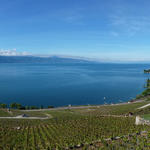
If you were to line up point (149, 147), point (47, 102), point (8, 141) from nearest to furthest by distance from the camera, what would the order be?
1. point (149, 147)
2. point (8, 141)
3. point (47, 102)

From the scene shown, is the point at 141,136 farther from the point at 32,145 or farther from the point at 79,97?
the point at 79,97

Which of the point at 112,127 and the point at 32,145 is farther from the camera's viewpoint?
the point at 112,127

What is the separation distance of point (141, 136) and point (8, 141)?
18.9m

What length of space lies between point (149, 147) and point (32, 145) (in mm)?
14722

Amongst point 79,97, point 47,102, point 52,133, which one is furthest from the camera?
point 79,97

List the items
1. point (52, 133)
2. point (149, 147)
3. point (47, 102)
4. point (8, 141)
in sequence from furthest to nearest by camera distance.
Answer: point (47, 102), point (52, 133), point (8, 141), point (149, 147)

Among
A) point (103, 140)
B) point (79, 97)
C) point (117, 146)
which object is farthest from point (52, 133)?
point (79, 97)

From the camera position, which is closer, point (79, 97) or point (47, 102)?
point (47, 102)

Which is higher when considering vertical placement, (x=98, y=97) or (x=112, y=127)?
(x=112, y=127)

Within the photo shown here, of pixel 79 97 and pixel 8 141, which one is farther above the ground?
pixel 8 141

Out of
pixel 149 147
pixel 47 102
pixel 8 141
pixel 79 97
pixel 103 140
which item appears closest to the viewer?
pixel 149 147

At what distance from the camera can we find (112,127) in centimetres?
2795

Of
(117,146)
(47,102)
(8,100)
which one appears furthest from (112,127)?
(8,100)

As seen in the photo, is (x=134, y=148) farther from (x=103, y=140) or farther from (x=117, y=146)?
(x=103, y=140)
